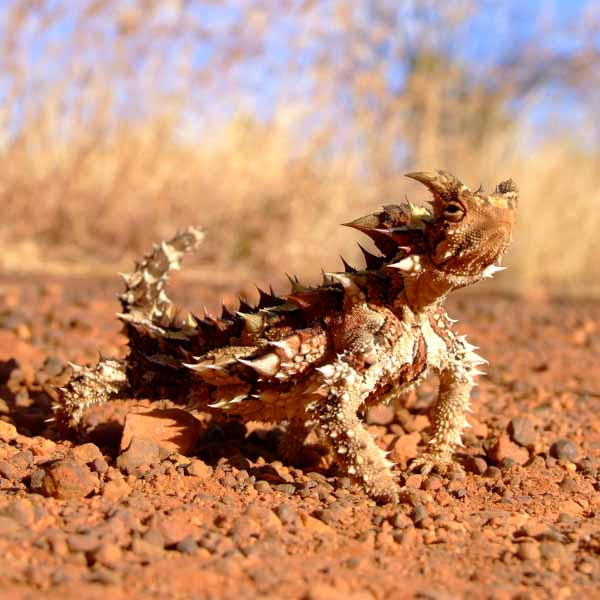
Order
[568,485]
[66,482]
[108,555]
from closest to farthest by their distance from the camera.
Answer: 1. [108,555]
2. [66,482]
3. [568,485]

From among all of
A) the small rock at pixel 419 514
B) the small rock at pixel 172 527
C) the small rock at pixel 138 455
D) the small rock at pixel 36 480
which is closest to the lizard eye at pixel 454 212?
the small rock at pixel 419 514

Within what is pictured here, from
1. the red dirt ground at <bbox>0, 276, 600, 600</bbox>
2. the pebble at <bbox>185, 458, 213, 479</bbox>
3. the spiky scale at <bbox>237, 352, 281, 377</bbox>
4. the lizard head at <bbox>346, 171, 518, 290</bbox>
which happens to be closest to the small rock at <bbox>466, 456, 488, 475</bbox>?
the red dirt ground at <bbox>0, 276, 600, 600</bbox>

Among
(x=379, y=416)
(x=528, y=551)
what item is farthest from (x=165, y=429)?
(x=528, y=551)

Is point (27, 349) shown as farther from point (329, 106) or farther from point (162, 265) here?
point (329, 106)

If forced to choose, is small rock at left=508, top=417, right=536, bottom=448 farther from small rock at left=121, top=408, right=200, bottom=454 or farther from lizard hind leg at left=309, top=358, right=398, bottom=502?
small rock at left=121, top=408, right=200, bottom=454

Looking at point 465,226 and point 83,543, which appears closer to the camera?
point 83,543

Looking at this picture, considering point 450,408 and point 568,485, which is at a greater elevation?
point 450,408

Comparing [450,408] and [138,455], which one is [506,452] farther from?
[138,455]
